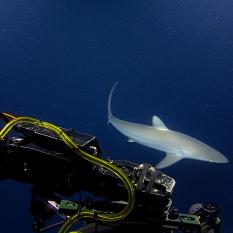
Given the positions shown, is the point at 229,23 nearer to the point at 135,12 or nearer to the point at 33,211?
the point at 135,12

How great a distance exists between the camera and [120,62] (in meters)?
23.8

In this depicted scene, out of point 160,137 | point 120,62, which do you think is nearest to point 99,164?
point 160,137

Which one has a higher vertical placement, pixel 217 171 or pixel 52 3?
pixel 52 3

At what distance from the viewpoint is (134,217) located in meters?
2.56

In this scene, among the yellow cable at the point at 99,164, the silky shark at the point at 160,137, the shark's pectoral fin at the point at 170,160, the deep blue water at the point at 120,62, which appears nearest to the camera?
the yellow cable at the point at 99,164

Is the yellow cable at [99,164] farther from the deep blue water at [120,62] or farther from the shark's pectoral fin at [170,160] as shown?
the deep blue water at [120,62]

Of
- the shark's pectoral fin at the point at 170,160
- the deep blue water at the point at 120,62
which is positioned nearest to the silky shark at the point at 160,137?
the shark's pectoral fin at the point at 170,160

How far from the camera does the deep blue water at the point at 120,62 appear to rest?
18562mm

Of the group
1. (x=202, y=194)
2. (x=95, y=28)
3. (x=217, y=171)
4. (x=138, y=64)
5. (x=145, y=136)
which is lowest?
(x=202, y=194)

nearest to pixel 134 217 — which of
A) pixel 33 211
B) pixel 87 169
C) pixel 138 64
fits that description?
pixel 87 169

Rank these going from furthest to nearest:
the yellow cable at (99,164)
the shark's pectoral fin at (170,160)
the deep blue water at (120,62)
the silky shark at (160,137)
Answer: the deep blue water at (120,62)
the shark's pectoral fin at (170,160)
the silky shark at (160,137)
the yellow cable at (99,164)

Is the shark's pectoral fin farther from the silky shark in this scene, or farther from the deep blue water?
the deep blue water

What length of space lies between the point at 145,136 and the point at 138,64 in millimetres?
12917

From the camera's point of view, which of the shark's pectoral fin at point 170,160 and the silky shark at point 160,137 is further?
the shark's pectoral fin at point 170,160
